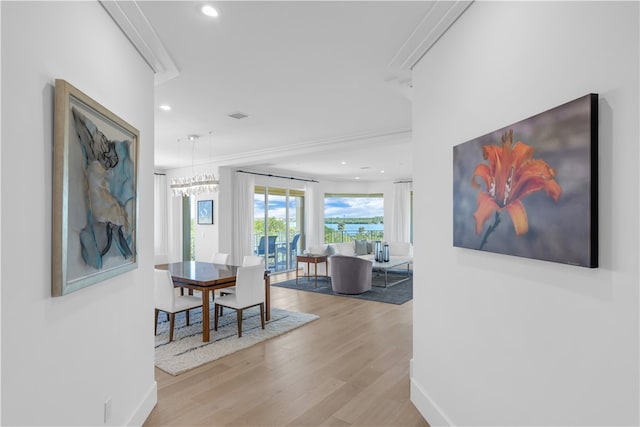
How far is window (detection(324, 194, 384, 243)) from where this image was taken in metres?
11.0

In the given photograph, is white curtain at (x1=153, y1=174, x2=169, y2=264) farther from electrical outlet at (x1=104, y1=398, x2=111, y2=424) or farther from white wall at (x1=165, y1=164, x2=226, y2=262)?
electrical outlet at (x1=104, y1=398, x2=111, y2=424)

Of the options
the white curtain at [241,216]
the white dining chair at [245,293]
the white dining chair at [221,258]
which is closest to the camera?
the white dining chair at [245,293]

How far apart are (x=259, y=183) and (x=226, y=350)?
514cm

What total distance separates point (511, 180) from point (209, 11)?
187cm

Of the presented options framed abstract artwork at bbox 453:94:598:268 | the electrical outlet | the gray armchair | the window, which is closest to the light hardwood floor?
the electrical outlet

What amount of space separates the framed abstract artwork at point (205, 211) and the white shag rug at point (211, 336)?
8.11ft

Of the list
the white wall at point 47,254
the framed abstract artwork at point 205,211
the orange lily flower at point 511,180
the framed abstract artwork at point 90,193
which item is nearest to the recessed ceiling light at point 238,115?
the white wall at point 47,254

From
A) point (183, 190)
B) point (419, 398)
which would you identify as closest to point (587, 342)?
point (419, 398)

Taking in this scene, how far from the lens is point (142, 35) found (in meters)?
2.26

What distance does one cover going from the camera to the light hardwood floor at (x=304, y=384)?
2529 mm

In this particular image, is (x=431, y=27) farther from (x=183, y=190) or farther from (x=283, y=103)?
(x=183, y=190)

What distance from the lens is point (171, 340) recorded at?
13.2 ft

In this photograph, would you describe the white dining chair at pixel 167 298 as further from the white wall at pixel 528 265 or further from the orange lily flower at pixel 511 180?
the orange lily flower at pixel 511 180

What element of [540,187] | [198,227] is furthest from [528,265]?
[198,227]
